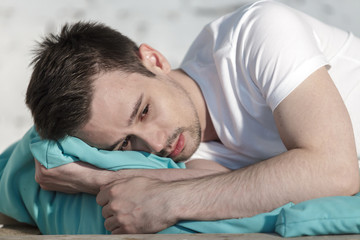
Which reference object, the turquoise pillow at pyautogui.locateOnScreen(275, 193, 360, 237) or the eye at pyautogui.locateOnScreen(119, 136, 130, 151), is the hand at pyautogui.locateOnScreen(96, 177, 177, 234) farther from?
the turquoise pillow at pyautogui.locateOnScreen(275, 193, 360, 237)

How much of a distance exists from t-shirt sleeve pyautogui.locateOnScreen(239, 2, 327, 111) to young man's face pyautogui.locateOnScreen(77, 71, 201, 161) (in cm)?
28

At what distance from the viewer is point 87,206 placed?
174cm

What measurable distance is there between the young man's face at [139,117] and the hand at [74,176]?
0.31ft

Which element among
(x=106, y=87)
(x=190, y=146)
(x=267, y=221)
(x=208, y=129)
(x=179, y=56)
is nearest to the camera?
(x=267, y=221)

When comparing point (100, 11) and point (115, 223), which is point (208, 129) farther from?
point (100, 11)

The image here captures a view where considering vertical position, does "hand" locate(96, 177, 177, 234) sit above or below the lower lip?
below

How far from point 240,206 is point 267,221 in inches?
3.7

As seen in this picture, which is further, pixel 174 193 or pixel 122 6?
pixel 122 6

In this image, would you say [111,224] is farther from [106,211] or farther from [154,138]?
[154,138]

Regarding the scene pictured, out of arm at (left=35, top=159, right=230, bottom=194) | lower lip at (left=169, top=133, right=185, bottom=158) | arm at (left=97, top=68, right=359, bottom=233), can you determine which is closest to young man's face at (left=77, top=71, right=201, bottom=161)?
lower lip at (left=169, top=133, right=185, bottom=158)

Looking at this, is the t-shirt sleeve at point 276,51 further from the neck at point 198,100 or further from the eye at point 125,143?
the eye at point 125,143

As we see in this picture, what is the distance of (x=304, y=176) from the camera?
143cm

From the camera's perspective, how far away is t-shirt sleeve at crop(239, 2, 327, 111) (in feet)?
5.06

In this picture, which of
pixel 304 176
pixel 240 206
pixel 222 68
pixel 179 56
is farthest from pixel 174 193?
pixel 179 56
